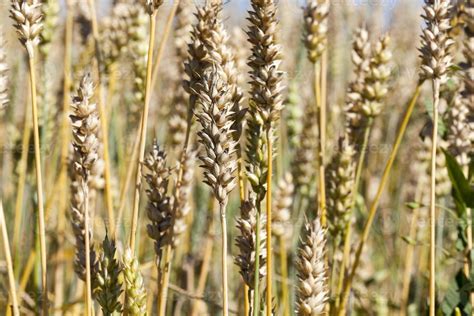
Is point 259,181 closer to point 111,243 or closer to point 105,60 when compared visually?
point 111,243

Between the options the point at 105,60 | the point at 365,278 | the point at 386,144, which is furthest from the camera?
the point at 386,144

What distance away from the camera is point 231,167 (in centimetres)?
77

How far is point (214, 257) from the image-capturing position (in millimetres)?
1961

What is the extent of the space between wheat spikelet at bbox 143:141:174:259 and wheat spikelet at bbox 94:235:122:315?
0.11 metres

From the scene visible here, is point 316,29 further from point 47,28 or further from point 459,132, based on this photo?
point 47,28

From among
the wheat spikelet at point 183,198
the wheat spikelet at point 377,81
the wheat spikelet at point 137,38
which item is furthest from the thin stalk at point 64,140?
the wheat spikelet at point 377,81

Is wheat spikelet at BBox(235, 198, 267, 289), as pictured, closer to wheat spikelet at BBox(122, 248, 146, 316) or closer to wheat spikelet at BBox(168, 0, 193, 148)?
wheat spikelet at BBox(122, 248, 146, 316)

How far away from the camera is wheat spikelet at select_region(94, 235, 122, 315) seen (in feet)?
2.67

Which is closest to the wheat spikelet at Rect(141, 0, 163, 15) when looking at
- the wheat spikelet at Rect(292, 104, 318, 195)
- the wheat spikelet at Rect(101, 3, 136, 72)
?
the wheat spikelet at Rect(101, 3, 136, 72)

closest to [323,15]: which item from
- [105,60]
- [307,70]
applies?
[105,60]

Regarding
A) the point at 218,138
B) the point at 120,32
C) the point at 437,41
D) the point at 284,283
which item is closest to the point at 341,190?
the point at 284,283

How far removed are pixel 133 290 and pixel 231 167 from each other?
187 millimetres

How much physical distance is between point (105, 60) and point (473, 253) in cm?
81

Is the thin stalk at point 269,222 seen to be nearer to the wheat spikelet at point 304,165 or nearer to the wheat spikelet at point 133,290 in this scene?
the wheat spikelet at point 133,290
